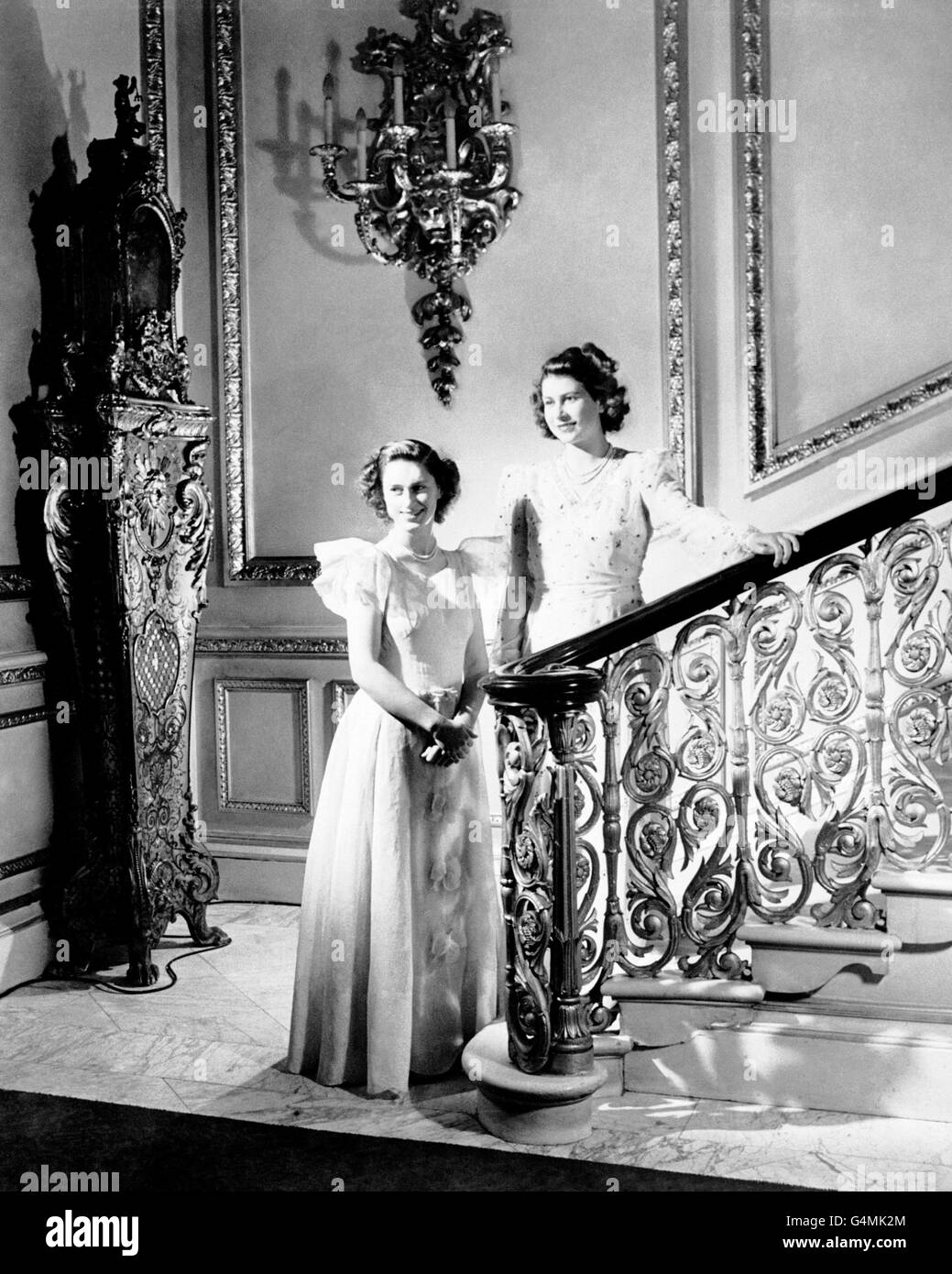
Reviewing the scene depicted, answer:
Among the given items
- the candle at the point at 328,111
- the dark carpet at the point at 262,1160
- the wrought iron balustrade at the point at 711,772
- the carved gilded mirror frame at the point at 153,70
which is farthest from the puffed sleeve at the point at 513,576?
the carved gilded mirror frame at the point at 153,70

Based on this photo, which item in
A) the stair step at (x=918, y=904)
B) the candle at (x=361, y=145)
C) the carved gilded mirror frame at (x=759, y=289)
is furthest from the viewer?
the candle at (x=361, y=145)

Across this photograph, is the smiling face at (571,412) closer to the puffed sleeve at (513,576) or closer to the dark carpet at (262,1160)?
the puffed sleeve at (513,576)

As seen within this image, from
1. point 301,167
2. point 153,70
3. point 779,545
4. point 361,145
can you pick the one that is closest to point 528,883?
point 779,545

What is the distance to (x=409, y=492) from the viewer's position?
363 centimetres

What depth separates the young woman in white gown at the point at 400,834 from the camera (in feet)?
11.5

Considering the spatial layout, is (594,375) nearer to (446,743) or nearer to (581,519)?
(581,519)

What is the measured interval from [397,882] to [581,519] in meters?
1.12

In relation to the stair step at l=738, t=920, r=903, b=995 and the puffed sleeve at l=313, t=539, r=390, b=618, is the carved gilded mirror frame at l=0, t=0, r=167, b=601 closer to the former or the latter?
the puffed sleeve at l=313, t=539, r=390, b=618

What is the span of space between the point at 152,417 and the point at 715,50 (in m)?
2.24

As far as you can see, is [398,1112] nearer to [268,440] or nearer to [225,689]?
[225,689]

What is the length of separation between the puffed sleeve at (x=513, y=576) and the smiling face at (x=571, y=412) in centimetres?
18
